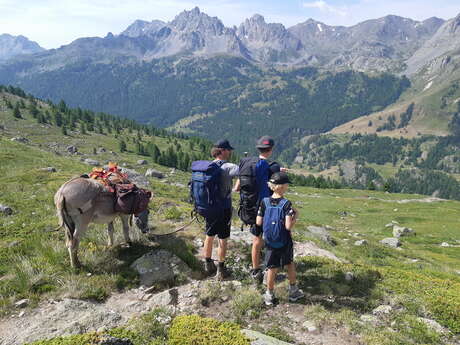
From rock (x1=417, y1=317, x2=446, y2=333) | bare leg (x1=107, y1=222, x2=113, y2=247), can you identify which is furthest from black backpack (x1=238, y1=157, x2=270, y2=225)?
rock (x1=417, y1=317, x2=446, y2=333)

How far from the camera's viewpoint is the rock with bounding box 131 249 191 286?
9.15 meters

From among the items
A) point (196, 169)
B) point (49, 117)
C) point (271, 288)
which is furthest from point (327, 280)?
point (49, 117)

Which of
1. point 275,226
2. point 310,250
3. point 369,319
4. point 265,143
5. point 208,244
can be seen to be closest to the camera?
point 369,319

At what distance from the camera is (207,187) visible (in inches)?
348

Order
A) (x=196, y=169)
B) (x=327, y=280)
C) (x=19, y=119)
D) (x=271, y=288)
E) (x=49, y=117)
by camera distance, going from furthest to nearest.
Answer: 1. (x=49, y=117)
2. (x=19, y=119)
3. (x=327, y=280)
4. (x=196, y=169)
5. (x=271, y=288)

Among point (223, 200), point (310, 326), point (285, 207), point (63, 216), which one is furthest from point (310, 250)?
point (63, 216)

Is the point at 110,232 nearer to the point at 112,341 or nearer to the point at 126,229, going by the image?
the point at 126,229

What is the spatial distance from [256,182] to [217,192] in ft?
3.85

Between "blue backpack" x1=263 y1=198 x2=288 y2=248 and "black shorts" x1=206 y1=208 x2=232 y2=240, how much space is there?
171 cm

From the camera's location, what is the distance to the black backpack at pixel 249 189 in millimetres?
8898

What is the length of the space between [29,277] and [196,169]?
5.36m

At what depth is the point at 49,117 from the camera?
105 metres

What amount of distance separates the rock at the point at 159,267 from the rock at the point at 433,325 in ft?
21.5

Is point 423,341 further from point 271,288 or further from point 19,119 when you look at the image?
point 19,119
